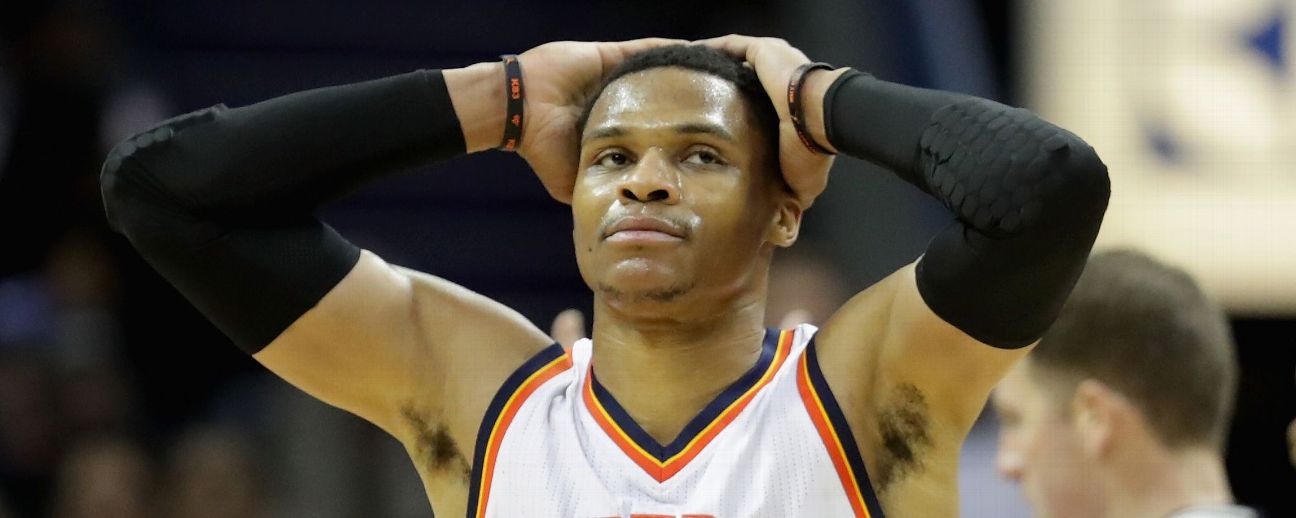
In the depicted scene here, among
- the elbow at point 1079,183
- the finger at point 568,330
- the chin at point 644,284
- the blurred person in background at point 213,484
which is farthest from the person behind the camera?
the blurred person in background at point 213,484

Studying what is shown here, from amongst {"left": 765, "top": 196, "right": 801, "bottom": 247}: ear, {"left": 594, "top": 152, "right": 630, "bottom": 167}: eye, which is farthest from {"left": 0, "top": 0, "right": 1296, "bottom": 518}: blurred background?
{"left": 594, "top": 152, "right": 630, "bottom": 167}: eye

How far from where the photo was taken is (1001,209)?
3.17m

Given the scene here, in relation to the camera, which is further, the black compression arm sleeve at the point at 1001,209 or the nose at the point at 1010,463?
the nose at the point at 1010,463

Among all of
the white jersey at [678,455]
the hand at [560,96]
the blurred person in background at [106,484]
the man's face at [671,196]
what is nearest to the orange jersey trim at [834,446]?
the white jersey at [678,455]

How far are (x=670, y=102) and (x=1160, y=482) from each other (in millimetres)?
1346

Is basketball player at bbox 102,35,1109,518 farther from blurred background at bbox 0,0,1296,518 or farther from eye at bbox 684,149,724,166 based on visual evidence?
blurred background at bbox 0,0,1296,518

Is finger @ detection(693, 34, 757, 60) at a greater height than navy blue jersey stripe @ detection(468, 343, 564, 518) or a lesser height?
greater

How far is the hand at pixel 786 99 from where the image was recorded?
3582 millimetres

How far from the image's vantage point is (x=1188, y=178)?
26.7 ft

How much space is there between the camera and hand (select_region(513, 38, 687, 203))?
3832mm

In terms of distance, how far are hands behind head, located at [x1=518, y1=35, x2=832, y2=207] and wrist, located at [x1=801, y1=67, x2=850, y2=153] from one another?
0.10 metres

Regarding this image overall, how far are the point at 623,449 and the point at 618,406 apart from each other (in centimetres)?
13

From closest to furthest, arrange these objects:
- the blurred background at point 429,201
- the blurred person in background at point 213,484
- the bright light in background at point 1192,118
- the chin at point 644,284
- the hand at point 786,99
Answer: the chin at point 644,284
the hand at point 786,99
the blurred person in background at point 213,484
the blurred background at point 429,201
the bright light in background at point 1192,118

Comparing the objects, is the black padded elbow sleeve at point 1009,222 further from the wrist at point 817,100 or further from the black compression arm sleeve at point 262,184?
the black compression arm sleeve at point 262,184
